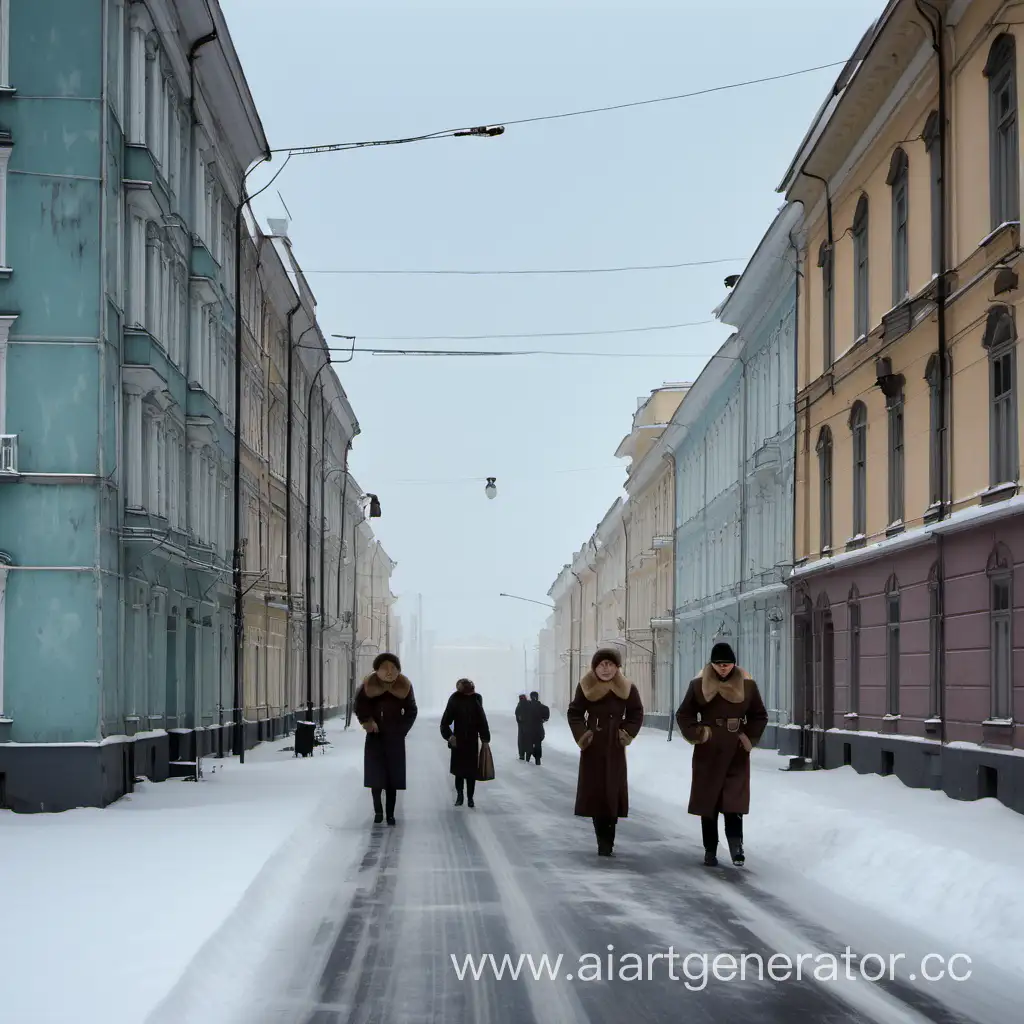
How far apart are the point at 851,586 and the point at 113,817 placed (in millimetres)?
13941

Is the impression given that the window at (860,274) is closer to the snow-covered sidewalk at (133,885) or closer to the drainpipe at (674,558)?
the snow-covered sidewalk at (133,885)

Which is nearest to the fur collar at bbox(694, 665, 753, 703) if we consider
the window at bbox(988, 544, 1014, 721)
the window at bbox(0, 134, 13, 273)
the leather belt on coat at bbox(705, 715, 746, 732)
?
the leather belt on coat at bbox(705, 715, 746, 732)

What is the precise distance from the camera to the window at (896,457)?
25234 mm

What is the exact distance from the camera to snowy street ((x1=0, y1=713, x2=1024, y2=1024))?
8055 mm

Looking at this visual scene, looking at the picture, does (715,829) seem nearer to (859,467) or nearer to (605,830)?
(605,830)

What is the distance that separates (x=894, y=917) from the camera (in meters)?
11.0

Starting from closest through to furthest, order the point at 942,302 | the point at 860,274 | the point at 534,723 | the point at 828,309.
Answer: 1. the point at 942,302
2. the point at 860,274
3. the point at 828,309
4. the point at 534,723

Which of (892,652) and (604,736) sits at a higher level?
(892,652)

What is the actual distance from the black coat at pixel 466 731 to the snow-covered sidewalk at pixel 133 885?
1.73 m

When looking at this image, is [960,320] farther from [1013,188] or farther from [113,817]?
[113,817]

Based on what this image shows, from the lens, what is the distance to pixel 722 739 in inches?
550

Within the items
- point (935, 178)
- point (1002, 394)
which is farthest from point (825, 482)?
point (1002, 394)

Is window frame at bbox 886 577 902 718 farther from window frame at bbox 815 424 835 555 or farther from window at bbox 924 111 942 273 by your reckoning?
window at bbox 924 111 942 273

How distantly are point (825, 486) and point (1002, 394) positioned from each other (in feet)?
37.6
